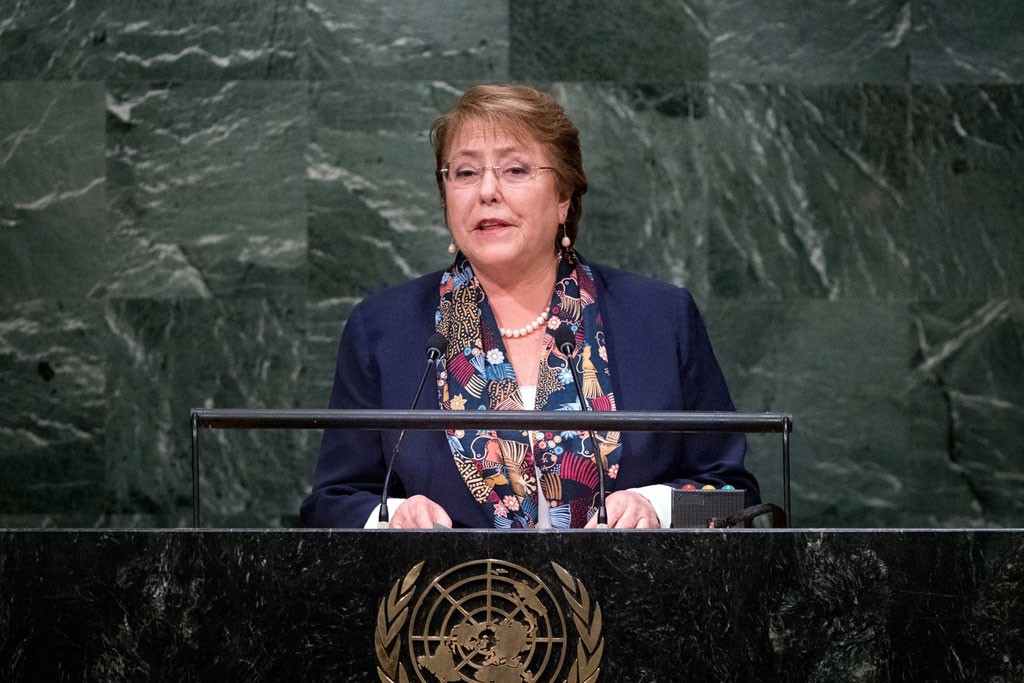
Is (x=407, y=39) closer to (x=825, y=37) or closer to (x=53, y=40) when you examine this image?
(x=53, y=40)

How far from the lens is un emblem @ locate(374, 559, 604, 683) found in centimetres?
189

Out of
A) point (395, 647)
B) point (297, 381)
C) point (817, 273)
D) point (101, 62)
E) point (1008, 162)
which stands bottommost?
point (395, 647)

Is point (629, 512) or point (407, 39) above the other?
point (407, 39)

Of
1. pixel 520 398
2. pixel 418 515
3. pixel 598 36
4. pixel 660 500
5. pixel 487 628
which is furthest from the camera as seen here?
pixel 598 36

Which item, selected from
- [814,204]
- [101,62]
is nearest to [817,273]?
[814,204]

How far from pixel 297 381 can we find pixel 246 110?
0.93 metres

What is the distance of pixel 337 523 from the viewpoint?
2764 mm

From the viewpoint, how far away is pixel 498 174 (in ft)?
9.83

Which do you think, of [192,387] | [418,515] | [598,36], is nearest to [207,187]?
[192,387]

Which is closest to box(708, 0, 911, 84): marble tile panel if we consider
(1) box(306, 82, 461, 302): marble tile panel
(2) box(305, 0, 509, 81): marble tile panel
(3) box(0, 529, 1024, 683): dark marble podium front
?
(2) box(305, 0, 509, 81): marble tile panel

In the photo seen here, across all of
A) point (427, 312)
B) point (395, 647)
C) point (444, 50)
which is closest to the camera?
point (395, 647)

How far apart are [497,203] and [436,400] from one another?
452mm

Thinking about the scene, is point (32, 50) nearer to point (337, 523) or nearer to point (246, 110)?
point (246, 110)

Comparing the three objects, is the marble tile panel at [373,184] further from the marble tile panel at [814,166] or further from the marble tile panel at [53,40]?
the marble tile panel at [814,166]
